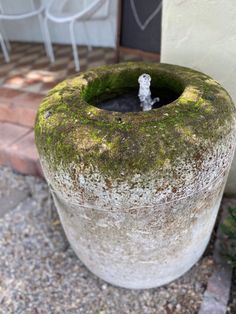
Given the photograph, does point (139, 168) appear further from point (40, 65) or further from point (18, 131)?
point (40, 65)

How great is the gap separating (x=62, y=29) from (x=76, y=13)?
677 millimetres

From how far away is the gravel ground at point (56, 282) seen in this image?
182 centimetres

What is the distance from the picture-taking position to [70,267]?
2.04m

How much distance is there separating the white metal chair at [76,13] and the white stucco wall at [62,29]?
103 mm

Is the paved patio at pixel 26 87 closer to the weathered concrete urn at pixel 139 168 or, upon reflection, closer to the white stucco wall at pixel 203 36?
the weathered concrete urn at pixel 139 168

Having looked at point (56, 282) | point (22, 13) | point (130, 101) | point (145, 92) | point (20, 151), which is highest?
point (145, 92)

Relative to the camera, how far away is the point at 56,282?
196 centimetres

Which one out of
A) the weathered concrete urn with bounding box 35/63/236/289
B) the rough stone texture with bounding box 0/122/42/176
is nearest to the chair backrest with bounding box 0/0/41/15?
the rough stone texture with bounding box 0/122/42/176

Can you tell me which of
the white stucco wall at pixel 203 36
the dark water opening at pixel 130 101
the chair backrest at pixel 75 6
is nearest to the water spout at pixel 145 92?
the dark water opening at pixel 130 101

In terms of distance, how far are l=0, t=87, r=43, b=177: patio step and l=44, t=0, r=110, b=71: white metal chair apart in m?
0.75

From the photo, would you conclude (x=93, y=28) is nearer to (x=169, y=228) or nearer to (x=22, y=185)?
(x=22, y=185)

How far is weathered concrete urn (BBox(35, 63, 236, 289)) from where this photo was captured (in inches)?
48.9

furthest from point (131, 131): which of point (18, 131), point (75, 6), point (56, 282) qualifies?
point (75, 6)

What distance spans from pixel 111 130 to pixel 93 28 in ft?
9.83
